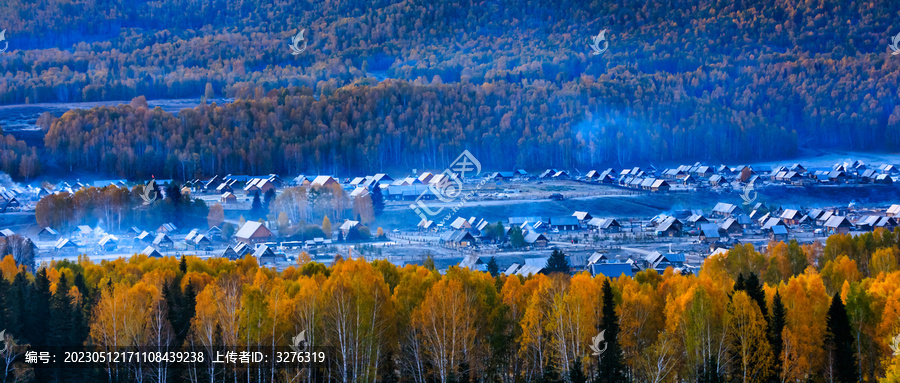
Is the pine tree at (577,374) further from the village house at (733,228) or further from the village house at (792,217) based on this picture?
the village house at (792,217)

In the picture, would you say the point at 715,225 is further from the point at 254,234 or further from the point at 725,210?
the point at 254,234

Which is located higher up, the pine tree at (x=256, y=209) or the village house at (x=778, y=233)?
the pine tree at (x=256, y=209)

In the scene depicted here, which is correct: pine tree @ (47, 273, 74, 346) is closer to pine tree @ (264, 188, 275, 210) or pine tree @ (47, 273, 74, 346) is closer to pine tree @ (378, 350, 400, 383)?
pine tree @ (378, 350, 400, 383)

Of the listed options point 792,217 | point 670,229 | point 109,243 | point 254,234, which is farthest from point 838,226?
point 109,243

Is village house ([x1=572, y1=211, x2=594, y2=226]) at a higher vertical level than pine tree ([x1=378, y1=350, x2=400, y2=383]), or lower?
higher

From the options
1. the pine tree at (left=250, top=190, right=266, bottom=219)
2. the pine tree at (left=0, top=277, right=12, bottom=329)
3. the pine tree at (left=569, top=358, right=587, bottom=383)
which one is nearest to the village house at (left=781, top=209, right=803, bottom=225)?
the pine tree at (left=250, top=190, right=266, bottom=219)

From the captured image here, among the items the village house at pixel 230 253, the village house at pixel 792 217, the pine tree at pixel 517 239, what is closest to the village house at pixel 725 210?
the village house at pixel 792 217
